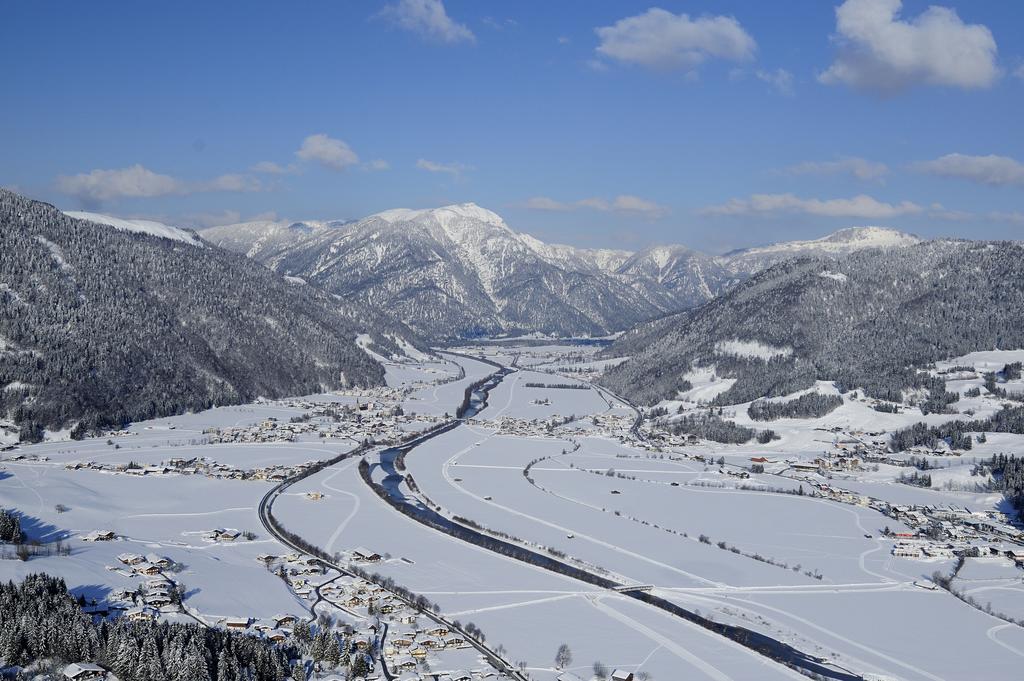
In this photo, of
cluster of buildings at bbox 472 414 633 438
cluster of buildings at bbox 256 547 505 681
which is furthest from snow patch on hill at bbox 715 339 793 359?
cluster of buildings at bbox 256 547 505 681

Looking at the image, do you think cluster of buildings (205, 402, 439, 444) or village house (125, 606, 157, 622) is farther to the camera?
cluster of buildings (205, 402, 439, 444)

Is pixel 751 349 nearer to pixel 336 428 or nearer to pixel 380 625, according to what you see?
pixel 336 428

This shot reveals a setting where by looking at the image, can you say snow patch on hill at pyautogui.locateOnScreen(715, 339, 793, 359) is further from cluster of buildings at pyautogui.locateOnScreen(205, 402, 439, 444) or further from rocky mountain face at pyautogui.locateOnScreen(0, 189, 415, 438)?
rocky mountain face at pyautogui.locateOnScreen(0, 189, 415, 438)

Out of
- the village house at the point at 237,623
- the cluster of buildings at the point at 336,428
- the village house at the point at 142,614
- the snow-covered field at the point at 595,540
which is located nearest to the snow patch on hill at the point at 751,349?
the snow-covered field at the point at 595,540

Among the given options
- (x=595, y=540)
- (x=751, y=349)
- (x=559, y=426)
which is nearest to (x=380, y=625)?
(x=595, y=540)

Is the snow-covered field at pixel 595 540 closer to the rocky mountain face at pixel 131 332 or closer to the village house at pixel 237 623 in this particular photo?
the village house at pixel 237 623

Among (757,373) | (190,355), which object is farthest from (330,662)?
(757,373)
